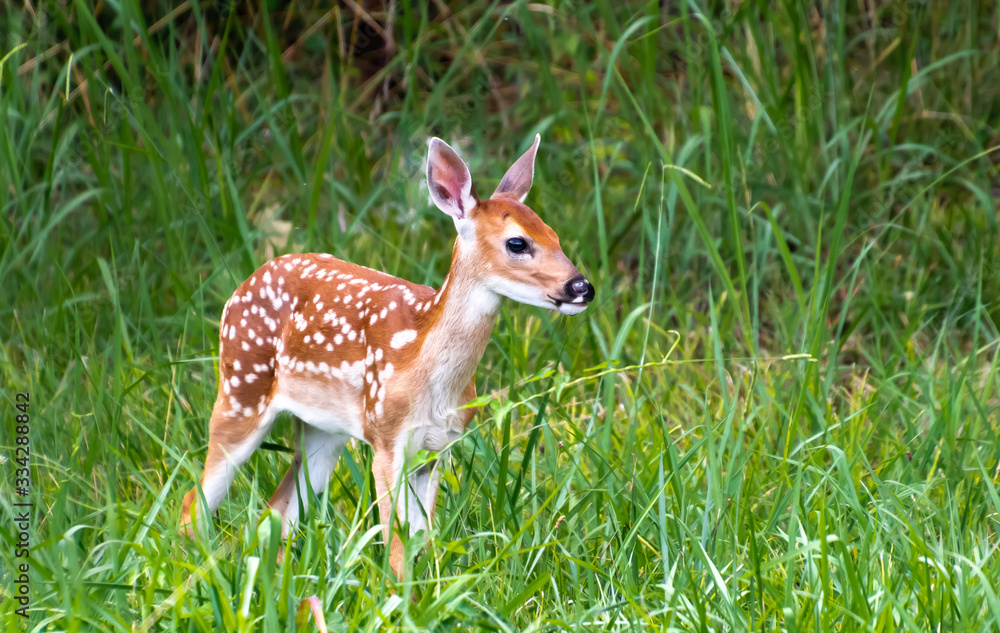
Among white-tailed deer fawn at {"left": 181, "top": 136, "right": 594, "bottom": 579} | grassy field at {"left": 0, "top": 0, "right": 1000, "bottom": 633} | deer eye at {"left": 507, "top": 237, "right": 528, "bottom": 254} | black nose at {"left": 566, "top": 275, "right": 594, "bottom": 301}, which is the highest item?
deer eye at {"left": 507, "top": 237, "right": 528, "bottom": 254}

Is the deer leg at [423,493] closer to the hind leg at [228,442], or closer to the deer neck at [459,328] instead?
the deer neck at [459,328]

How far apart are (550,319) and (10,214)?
9.55 ft

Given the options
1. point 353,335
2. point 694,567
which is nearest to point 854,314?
point 694,567

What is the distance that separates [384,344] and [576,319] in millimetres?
1566

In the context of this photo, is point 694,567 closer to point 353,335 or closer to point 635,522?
point 635,522

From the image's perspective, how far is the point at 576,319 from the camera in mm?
4902

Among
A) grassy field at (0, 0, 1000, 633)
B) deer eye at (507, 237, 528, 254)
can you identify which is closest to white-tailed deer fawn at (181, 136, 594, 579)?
deer eye at (507, 237, 528, 254)

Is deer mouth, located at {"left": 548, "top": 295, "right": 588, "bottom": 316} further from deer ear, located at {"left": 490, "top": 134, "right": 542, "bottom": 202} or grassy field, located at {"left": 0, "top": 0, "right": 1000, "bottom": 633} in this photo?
deer ear, located at {"left": 490, "top": 134, "right": 542, "bottom": 202}

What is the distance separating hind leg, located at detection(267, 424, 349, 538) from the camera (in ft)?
12.4

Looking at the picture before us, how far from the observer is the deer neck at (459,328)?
3.38 m

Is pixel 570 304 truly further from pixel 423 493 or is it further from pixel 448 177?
pixel 423 493

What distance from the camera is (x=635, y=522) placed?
3498 mm

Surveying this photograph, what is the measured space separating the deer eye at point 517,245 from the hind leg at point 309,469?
0.96 metres

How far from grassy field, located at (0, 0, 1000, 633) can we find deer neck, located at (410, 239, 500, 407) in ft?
0.88
